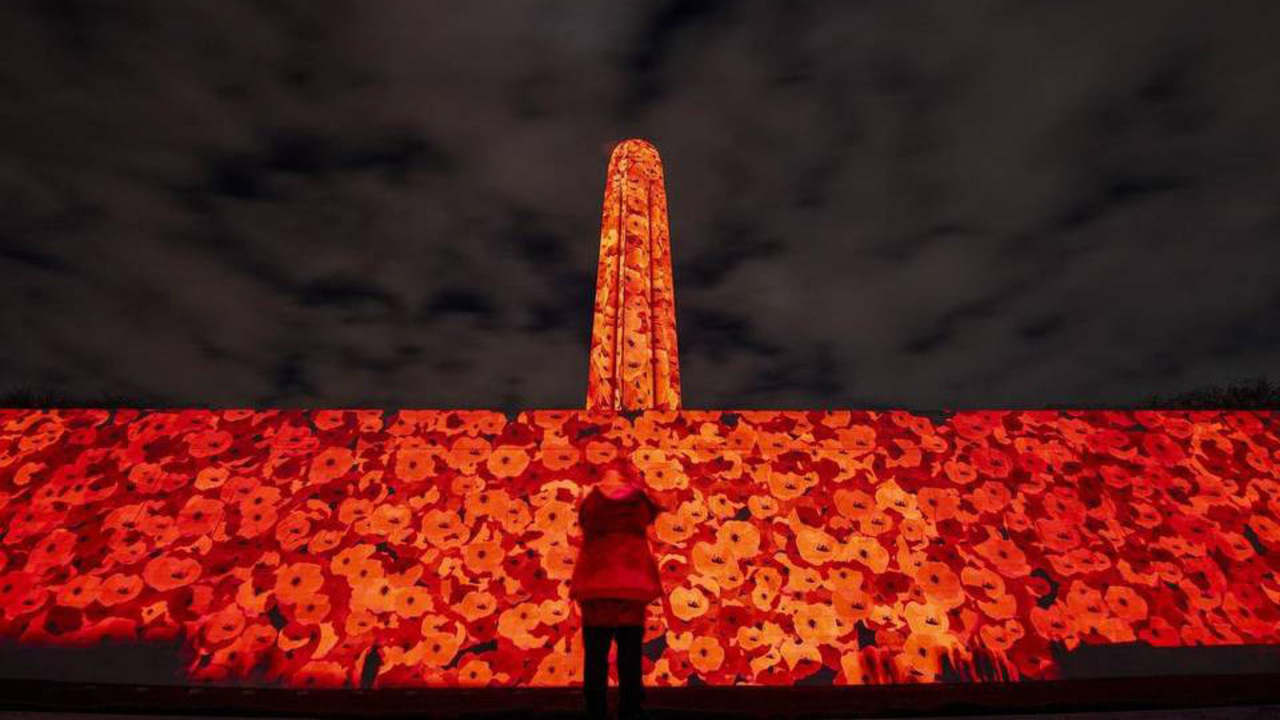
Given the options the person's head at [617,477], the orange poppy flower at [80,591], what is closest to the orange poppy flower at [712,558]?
the person's head at [617,477]

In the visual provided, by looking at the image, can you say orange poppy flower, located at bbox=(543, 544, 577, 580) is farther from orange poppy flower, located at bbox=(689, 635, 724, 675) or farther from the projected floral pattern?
orange poppy flower, located at bbox=(689, 635, 724, 675)

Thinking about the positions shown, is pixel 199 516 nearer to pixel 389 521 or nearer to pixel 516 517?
pixel 389 521

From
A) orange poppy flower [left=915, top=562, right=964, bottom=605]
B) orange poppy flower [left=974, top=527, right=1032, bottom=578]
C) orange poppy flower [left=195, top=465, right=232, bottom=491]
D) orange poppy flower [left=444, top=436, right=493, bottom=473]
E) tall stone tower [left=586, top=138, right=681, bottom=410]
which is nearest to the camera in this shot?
orange poppy flower [left=915, top=562, right=964, bottom=605]

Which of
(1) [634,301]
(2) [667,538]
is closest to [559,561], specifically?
(2) [667,538]

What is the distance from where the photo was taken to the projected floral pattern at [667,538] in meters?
3.42

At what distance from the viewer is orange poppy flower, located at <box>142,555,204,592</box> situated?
356 cm

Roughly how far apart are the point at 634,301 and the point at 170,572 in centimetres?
474

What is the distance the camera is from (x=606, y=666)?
2.46 meters

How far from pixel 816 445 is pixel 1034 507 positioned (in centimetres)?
143

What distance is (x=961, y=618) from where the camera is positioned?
3555mm

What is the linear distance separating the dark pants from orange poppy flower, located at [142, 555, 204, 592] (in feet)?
8.66

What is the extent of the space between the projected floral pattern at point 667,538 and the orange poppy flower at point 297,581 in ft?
0.04

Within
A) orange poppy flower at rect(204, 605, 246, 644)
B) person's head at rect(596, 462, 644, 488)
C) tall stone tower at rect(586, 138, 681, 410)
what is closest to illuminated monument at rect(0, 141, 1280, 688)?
orange poppy flower at rect(204, 605, 246, 644)

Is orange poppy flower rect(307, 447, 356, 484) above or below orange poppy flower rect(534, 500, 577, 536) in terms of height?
above
